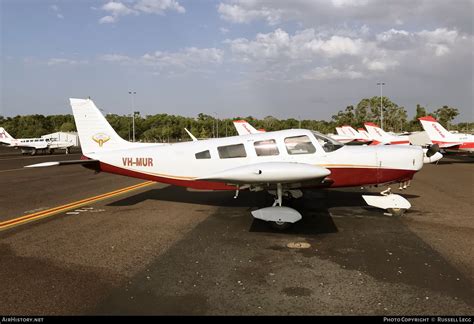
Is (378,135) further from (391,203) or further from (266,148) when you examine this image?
(266,148)

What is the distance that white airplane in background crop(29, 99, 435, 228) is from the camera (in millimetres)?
7176

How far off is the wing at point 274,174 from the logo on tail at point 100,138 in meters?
4.65

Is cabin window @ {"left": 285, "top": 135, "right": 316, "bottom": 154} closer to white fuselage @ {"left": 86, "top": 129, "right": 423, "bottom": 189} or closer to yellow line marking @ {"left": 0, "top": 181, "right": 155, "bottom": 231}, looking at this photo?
white fuselage @ {"left": 86, "top": 129, "right": 423, "bottom": 189}

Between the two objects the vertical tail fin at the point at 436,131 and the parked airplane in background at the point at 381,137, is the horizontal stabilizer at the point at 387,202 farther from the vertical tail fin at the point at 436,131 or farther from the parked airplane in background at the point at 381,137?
the parked airplane in background at the point at 381,137

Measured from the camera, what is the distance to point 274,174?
694 centimetres

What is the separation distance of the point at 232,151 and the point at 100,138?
441 cm

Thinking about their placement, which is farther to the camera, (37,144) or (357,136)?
(357,136)

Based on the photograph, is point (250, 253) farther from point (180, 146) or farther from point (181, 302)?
point (180, 146)

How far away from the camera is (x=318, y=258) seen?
18.1 feet

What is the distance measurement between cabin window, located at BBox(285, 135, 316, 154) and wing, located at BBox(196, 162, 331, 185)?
42.8 inches

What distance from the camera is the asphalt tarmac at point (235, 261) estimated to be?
401 cm

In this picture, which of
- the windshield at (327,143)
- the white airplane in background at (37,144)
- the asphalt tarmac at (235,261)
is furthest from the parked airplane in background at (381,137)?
the white airplane in background at (37,144)

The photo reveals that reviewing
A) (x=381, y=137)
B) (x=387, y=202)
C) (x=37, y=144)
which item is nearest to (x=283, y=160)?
(x=387, y=202)

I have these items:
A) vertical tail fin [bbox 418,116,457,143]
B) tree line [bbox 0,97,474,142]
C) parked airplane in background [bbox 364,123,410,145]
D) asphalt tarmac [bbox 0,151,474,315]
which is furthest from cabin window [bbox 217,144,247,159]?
tree line [bbox 0,97,474,142]
